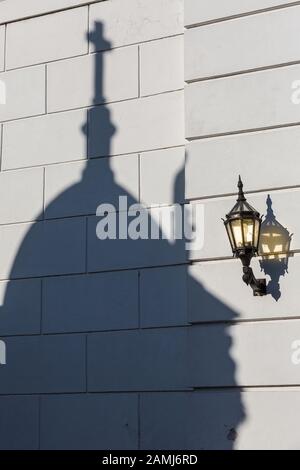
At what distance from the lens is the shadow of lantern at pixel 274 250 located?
21.5 feet

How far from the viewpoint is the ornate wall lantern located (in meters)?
6.36

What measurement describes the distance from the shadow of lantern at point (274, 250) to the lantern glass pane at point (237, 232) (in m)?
0.30

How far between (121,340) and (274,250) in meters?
1.64

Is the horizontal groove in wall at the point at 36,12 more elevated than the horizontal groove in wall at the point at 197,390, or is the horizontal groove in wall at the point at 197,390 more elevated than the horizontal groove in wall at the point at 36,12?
the horizontal groove in wall at the point at 36,12

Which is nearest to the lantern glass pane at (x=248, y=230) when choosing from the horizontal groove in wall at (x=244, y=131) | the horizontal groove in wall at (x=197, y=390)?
the horizontal groove in wall at (x=244, y=131)

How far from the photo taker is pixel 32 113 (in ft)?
26.0

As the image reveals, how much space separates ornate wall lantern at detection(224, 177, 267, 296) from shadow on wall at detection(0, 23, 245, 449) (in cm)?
48

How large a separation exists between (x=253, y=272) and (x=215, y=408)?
1.18 metres

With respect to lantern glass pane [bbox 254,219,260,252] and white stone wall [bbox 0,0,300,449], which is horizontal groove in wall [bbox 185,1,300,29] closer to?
white stone wall [bbox 0,0,300,449]

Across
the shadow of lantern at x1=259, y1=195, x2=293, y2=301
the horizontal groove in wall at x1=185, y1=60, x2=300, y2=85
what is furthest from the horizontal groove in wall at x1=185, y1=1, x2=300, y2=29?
the shadow of lantern at x1=259, y1=195, x2=293, y2=301

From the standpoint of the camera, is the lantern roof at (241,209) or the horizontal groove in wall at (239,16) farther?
the horizontal groove in wall at (239,16)

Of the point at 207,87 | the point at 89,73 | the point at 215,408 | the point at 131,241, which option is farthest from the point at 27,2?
the point at 215,408

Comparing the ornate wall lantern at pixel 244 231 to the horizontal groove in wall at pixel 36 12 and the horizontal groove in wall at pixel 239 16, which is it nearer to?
the horizontal groove in wall at pixel 239 16

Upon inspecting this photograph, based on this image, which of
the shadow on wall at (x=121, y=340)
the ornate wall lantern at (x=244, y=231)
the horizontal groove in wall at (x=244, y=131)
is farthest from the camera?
the horizontal groove in wall at (x=244, y=131)
